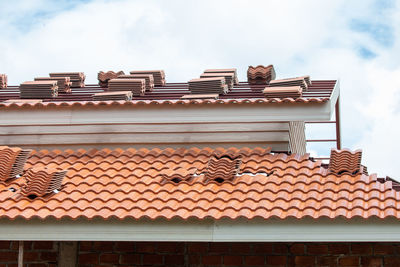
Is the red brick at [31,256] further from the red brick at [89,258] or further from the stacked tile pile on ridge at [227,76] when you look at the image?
the stacked tile pile on ridge at [227,76]

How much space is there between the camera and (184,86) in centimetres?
1466

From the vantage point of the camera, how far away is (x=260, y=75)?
1461cm

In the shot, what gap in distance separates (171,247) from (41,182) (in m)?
1.93

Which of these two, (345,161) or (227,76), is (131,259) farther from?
(227,76)

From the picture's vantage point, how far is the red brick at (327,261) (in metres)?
9.13

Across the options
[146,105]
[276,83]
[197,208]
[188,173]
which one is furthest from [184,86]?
[197,208]

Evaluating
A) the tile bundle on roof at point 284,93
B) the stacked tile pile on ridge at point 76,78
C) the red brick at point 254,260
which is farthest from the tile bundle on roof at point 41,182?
the stacked tile pile on ridge at point 76,78

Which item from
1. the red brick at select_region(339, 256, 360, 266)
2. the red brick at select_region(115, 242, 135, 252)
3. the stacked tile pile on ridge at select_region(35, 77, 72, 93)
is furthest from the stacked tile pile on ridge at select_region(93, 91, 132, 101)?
the red brick at select_region(339, 256, 360, 266)

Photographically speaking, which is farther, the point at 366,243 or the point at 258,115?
the point at 258,115

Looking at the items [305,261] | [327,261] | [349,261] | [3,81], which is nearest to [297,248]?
[305,261]

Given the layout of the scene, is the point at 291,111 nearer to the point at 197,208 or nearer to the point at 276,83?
the point at 276,83

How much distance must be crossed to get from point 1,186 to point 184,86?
5.41 m

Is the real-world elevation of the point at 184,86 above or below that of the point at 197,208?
above

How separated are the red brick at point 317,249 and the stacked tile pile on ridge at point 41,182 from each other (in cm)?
344
